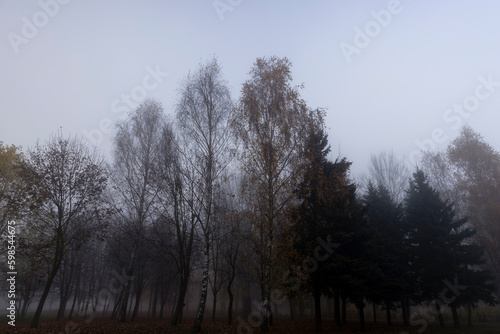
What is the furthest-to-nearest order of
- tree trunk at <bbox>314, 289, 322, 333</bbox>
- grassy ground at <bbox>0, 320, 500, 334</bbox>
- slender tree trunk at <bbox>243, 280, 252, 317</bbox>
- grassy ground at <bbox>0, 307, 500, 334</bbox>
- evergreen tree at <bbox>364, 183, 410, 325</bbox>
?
1. slender tree trunk at <bbox>243, 280, 252, 317</bbox>
2. evergreen tree at <bbox>364, 183, 410, 325</bbox>
3. tree trunk at <bbox>314, 289, 322, 333</bbox>
4. grassy ground at <bbox>0, 307, 500, 334</bbox>
5. grassy ground at <bbox>0, 320, 500, 334</bbox>

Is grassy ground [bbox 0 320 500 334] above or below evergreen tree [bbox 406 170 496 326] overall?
below

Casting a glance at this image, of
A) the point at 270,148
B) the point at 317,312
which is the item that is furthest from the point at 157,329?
the point at 270,148

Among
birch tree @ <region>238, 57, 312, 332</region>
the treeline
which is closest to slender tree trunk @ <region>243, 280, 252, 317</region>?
the treeline

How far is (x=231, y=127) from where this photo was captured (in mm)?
19344

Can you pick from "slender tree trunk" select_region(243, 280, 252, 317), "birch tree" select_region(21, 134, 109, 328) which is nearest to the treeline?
"birch tree" select_region(21, 134, 109, 328)

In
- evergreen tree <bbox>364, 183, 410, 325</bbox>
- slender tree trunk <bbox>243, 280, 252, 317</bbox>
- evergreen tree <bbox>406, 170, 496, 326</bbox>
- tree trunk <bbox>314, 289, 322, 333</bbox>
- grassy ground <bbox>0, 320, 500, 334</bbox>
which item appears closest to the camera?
grassy ground <bbox>0, 320, 500, 334</bbox>

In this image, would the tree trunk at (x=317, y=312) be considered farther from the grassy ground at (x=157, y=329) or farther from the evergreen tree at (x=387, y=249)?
the evergreen tree at (x=387, y=249)

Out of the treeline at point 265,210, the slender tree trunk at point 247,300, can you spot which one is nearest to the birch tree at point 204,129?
the treeline at point 265,210

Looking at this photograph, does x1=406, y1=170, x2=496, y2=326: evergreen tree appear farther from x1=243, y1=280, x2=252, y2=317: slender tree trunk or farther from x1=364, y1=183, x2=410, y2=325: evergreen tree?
x1=243, y1=280, x2=252, y2=317: slender tree trunk

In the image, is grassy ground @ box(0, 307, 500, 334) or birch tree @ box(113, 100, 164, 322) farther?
birch tree @ box(113, 100, 164, 322)

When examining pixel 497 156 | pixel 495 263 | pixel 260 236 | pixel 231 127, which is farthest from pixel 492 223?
pixel 231 127

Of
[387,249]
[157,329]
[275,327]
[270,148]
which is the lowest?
[275,327]

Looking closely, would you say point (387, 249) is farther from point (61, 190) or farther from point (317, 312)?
point (61, 190)

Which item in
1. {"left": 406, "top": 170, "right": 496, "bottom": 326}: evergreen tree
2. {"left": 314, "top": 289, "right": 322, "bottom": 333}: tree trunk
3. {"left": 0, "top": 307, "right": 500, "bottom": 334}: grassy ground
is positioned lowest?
{"left": 0, "top": 307, "right": 500, "bottom": 334}: grassy ground
